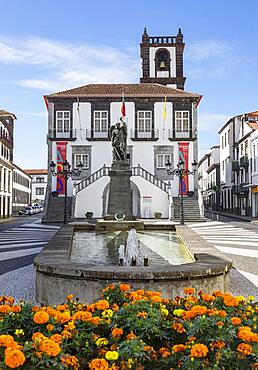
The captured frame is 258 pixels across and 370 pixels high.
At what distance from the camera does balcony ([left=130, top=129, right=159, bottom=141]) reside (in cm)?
3284

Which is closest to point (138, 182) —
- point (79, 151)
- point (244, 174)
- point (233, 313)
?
point (79, 151)

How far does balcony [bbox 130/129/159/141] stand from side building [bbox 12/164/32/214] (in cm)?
2157

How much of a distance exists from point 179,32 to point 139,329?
43755 mm

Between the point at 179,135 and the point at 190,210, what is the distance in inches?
287

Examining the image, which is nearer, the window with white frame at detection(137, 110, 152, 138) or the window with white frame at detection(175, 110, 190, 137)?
the window with white frame at detection(175, 110, 190, 137)

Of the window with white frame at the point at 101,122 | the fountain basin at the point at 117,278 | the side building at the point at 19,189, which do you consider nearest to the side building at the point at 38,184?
the side building at the point at 19,189

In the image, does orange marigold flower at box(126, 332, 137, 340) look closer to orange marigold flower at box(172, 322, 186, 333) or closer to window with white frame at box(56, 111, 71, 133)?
orange marigold flower at box(172, 322, 186, 333)

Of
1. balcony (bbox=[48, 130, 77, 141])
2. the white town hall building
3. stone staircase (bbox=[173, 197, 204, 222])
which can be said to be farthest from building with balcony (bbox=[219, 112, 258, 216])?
balcony (bbox=[48, 130, 77, 141])

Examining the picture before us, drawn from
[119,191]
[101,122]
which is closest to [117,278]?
[119,191]

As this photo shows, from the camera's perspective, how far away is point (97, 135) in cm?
3312

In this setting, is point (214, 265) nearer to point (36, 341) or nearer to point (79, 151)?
point (36, 341)

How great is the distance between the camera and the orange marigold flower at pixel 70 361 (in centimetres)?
237

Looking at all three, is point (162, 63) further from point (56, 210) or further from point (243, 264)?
point (243, 264)

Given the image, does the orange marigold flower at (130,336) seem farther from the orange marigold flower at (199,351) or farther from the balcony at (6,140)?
the balcony at (6,140)
